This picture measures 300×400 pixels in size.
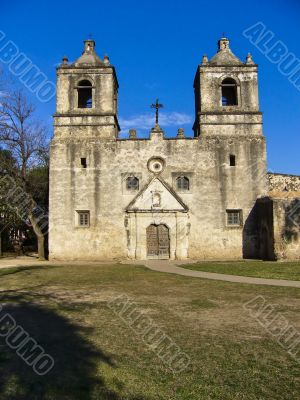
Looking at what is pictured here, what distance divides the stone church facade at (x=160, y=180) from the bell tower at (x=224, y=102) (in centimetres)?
6

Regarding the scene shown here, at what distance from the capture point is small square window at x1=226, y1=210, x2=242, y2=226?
2241cm

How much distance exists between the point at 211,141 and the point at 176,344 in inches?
737

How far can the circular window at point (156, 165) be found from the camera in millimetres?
22875

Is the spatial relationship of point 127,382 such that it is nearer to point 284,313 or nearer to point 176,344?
point 176,344

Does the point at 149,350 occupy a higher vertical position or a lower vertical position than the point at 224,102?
lower

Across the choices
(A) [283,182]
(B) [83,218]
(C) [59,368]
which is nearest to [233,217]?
(A) [283,182]

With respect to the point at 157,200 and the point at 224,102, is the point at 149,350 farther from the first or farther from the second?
the point at 224,102

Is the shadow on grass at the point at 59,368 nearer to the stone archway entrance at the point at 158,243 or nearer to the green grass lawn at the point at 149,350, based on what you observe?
the green grass lawn at the point at 149,350

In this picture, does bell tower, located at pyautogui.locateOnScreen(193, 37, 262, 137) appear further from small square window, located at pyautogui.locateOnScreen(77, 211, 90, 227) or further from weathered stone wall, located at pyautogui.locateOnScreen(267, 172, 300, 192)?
small square window, located at pyautogui.locateOnScreen(77, 211, 90, 227)

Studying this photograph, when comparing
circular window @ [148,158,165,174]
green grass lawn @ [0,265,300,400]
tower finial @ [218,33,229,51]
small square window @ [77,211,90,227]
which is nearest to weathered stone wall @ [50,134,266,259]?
circular window @ [148,158,165,174]

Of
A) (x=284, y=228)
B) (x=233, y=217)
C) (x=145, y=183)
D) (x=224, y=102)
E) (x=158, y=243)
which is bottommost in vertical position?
(x=158, y=243)

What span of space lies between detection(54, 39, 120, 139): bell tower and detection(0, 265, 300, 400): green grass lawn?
15.3m

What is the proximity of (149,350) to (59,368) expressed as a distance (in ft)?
4.43

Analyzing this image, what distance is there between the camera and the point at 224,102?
966 inches
